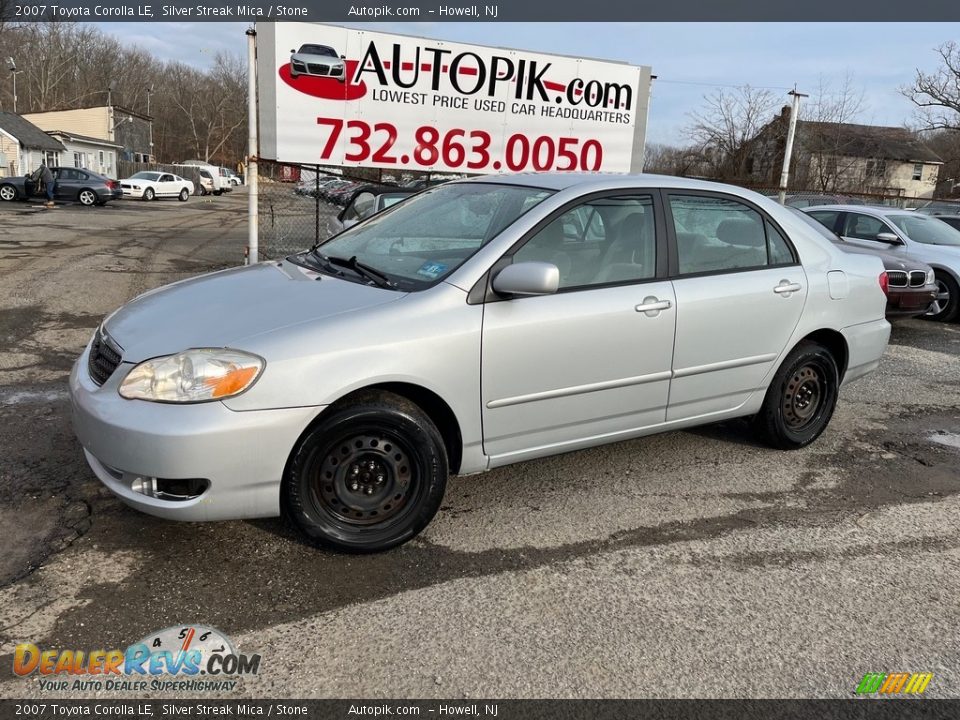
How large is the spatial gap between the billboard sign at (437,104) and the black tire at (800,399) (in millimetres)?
5927

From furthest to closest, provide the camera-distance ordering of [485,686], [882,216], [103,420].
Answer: [882,216] → [103,420] → [485,686]

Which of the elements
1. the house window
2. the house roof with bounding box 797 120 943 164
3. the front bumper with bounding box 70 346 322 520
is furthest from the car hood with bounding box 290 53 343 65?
the house window

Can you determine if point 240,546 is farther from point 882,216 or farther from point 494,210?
point 882,216

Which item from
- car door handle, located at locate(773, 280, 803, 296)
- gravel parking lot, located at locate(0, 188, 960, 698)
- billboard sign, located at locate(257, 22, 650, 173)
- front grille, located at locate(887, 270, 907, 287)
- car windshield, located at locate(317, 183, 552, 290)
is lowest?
gravel parking lot, located at locate(0, 188, 960, 698)

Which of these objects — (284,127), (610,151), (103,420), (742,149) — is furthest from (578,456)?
(742,149)

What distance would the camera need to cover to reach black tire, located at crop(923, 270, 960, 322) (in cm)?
970

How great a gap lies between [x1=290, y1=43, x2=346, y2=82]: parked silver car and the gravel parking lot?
5196 millimetres

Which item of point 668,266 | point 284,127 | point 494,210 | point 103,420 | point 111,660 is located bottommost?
point 111,660

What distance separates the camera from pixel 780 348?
4.33 metres

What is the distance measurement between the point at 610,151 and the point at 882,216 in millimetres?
3753

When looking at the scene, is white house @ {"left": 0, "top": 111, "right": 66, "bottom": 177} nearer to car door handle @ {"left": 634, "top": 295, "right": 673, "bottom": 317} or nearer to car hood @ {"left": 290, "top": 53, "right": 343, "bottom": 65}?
car hood @ {"left": 290, "top": 53, "right": 343, "bottom": 65}

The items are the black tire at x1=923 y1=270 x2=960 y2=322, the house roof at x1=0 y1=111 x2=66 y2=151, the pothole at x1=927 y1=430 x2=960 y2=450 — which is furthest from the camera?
the house roof at x1=0 y1=111 x2=66 y2=151

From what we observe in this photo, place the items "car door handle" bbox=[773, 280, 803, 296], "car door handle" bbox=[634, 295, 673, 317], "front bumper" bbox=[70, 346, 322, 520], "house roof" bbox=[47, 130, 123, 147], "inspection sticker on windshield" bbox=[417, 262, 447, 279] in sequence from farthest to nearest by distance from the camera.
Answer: "house roof" bbox=[47, 130, 123, 147] → "car door handle" bbox=[773, 280, 803, 296] → "car door handle" bbox=[634, 295, 673, 317] → "inspection sticker on windshield" bbox=[417, 262, 447, 279] → "front bumper" bbox=[70, 346, 322, 520]

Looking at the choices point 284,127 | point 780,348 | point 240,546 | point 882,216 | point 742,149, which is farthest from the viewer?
point 742,149
